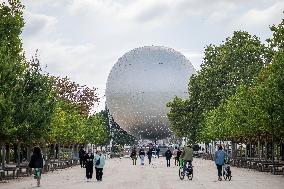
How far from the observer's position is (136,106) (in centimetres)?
10625

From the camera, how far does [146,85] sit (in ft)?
340

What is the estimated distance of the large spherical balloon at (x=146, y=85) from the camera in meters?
104

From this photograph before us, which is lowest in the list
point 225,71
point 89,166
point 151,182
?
point 151,182

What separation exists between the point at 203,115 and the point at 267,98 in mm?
39565

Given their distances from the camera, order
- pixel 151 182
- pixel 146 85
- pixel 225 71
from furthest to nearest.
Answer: pixel 146 85
pixel 225 71
pixel 151 182

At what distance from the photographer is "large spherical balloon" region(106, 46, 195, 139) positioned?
104312 mm

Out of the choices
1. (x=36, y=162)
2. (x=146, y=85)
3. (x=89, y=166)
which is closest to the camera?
(x=36, y=162)

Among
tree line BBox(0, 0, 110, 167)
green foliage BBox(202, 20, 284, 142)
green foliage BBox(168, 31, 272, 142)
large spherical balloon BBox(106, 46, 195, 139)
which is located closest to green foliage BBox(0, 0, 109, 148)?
tree line BBox(0, 0, 110, 167)

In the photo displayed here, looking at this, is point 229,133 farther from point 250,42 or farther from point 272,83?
point 272,83

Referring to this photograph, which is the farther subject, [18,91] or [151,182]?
[18,91]

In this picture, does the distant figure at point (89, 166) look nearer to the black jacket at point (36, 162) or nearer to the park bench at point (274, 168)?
the black jacket at point (36, 162)

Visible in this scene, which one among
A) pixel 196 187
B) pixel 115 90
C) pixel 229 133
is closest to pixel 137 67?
pixel 115 90

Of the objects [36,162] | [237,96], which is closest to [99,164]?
[36,162]

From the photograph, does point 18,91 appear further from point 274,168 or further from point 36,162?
point 274,168
